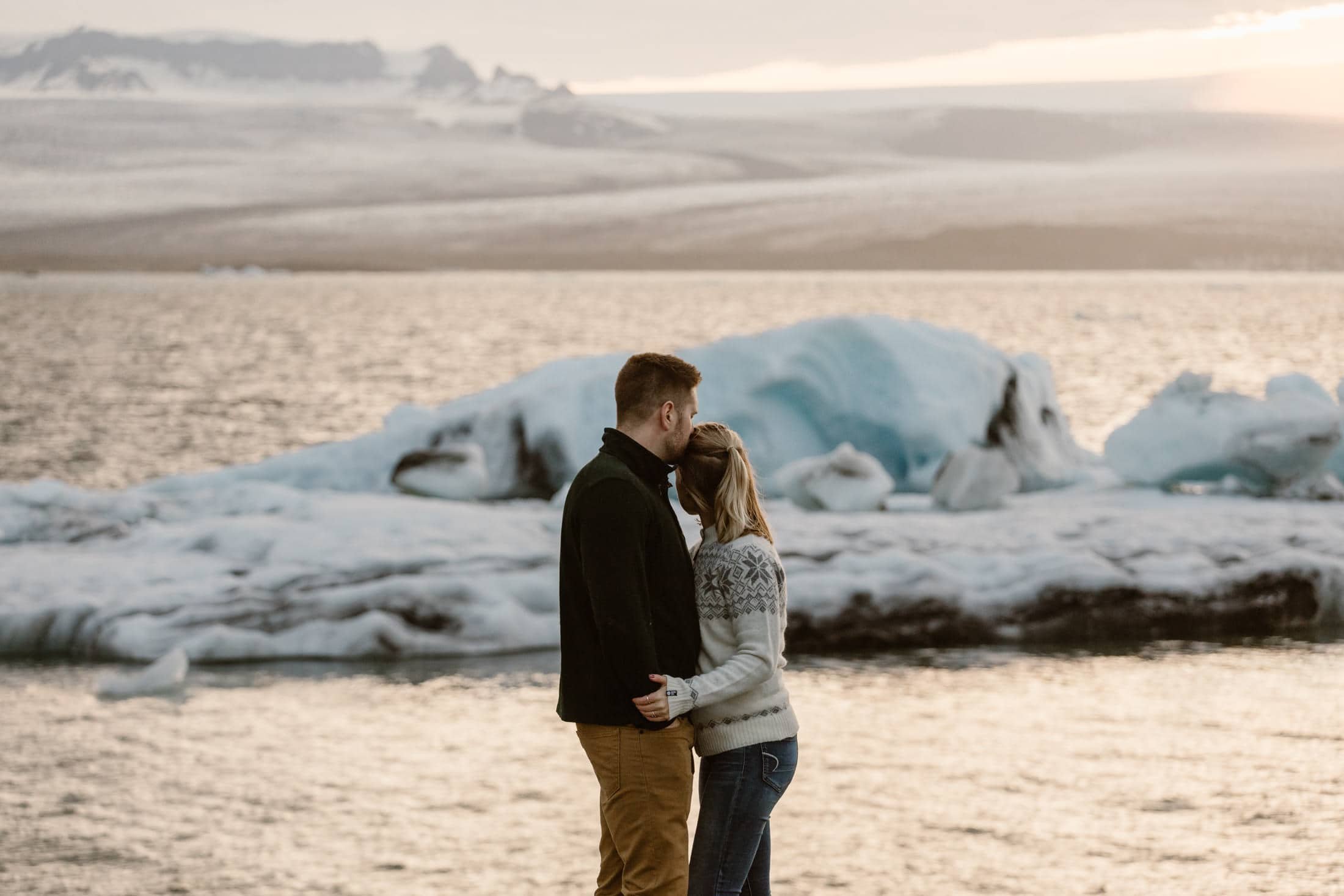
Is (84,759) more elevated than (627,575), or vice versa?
(627,575)

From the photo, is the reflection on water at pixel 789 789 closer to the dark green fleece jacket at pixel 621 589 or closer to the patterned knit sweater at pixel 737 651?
the patterned knit sweater at pixel 737 651

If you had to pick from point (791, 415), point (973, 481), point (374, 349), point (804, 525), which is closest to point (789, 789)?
point (804, 525)

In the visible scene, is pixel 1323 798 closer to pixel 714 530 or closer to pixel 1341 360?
pixel 714 530

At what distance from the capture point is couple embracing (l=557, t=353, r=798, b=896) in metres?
3.77

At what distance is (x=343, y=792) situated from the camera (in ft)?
23.2

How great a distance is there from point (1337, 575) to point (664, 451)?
336 inches

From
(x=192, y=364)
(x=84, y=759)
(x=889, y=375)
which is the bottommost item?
(x=192, y=364)

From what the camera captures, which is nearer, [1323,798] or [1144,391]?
[1323,798]

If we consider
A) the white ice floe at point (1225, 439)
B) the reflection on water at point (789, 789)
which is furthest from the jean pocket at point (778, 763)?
the white ice floe at point (1225, 439)

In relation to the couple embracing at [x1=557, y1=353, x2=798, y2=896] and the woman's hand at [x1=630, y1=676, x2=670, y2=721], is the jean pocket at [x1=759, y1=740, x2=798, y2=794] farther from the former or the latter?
the woman's hand at [x1=630, y1=676, x2=670, y2=721]

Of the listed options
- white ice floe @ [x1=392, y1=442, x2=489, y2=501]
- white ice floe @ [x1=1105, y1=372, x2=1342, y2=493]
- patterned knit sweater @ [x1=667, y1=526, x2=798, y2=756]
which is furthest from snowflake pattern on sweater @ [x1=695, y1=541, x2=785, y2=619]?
white ice floe @ [x1=1105, y1=372, x2=1342, y2=493]

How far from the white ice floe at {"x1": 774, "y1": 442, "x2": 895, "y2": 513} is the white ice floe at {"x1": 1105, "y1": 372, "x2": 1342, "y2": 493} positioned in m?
2.68

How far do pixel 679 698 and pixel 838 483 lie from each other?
9410 mm

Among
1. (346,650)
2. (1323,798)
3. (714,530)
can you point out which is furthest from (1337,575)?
(714,530)
